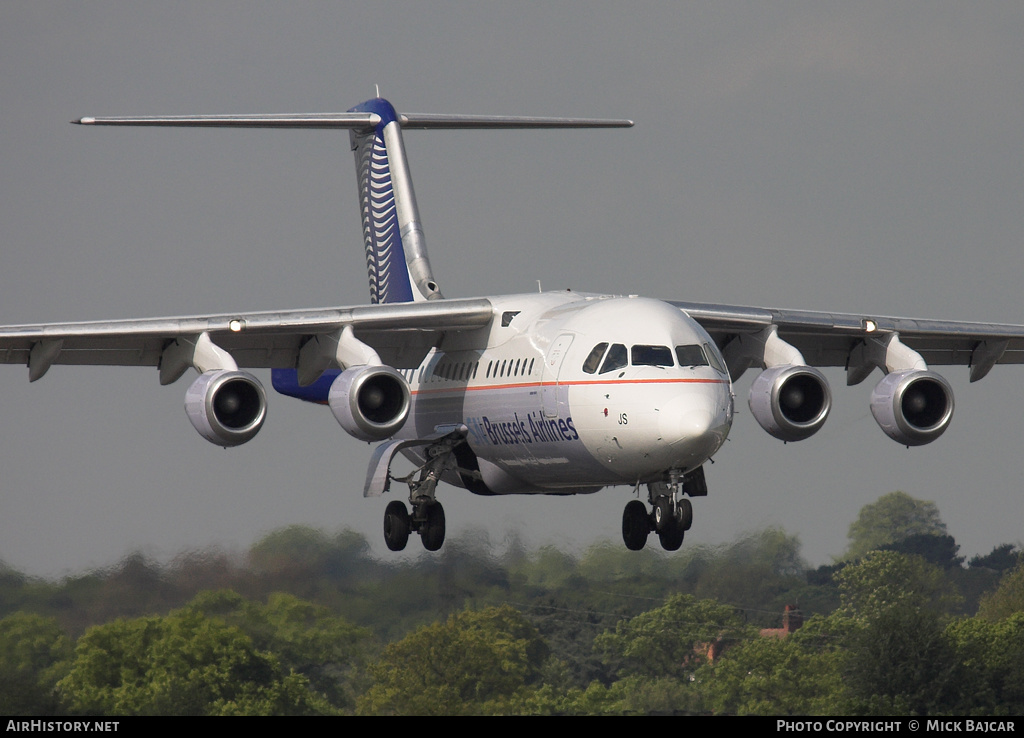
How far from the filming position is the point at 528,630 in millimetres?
27109

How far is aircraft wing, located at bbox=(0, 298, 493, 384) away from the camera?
17125mm

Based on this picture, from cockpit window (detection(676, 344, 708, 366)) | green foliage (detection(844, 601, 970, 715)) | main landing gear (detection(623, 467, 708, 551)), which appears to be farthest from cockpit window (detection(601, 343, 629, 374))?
green foliage (detection(844, 601, 970, 715))

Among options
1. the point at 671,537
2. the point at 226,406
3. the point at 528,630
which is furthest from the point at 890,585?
the point at 226,406

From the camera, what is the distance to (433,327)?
1823cm

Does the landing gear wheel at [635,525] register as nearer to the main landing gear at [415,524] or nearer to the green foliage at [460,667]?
the main landing gear at [415,524]

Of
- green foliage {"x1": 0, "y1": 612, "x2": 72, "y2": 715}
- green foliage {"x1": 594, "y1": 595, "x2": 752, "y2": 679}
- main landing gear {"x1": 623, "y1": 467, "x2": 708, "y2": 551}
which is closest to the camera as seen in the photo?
main landing gear {"x1": 623, "y1": 467, "x2": 708, "y2": 551}

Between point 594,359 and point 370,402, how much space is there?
2486mm

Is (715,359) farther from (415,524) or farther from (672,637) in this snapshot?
(672,637)

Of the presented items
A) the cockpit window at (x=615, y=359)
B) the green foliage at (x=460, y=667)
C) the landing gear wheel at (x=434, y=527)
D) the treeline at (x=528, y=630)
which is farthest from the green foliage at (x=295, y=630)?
the cockpit window at (x=615, y=359)

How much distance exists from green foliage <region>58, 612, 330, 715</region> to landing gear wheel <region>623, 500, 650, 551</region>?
6.35 m

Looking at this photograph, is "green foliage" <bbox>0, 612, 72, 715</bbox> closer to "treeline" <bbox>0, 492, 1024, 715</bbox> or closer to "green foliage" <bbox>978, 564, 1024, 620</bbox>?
"treeline" <bbox>0, 492, 1024, 715</bbox>

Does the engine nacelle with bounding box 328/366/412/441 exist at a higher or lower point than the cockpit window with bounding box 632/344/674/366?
lower
